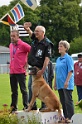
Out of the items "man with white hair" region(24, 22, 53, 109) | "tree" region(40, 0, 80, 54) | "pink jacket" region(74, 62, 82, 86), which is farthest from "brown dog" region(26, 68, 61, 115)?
"tree" region(40, 0, 80, 54)

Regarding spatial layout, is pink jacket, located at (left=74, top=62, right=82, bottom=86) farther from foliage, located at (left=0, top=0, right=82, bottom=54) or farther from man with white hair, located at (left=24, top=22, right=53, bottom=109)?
foliage, located at (left=0, top=0, right=82, bottom=54)


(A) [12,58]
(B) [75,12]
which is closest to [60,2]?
(B) [75,12]

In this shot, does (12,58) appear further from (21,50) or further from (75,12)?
(75,12)

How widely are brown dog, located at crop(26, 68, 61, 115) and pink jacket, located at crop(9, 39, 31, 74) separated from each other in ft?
6.10

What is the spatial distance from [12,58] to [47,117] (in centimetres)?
292

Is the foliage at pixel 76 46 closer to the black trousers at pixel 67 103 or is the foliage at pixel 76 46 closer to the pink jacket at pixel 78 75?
the pink jacket at pixel 78 75

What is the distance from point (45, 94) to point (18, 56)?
234 centimetres

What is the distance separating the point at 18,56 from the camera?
1070 cm

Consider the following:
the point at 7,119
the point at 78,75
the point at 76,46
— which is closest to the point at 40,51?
the point at 7,119

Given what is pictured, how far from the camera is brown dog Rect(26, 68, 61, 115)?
8492 mm

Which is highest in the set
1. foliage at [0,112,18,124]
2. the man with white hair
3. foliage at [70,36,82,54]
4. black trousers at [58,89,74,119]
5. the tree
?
the tree

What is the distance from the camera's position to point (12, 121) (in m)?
7.86

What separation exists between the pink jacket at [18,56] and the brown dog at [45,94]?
1859 millimetres

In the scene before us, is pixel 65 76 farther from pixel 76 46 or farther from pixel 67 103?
pixel 76 46
